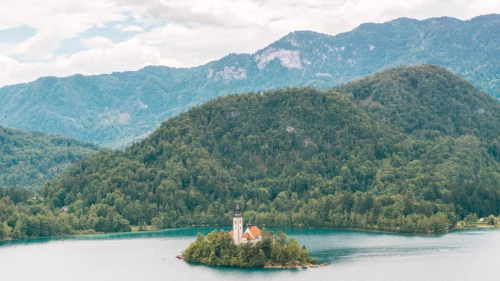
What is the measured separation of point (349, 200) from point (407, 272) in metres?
78.2

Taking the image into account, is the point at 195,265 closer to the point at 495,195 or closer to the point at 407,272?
the point at 407,272

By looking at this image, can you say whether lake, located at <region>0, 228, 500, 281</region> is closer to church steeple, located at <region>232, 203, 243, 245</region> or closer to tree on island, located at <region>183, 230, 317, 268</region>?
tree on island, located at <region>183, 230, 317, 268</region>

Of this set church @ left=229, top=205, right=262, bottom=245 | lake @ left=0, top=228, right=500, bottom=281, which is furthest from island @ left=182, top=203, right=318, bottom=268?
lake @ left=0, top=228, right=500, bottom=281

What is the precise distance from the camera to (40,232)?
183875 mm

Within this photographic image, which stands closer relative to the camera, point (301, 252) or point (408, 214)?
point (301, 252)

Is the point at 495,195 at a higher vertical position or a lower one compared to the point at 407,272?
higher

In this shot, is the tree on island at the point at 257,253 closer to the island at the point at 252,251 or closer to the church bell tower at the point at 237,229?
the island at the point at 252,251

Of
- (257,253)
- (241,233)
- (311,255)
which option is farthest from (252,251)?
(311,255)

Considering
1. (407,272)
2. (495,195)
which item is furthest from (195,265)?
(495,195)

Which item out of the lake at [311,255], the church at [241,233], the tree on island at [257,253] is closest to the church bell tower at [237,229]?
the church at [241,233]

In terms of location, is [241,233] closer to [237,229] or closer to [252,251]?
[237,229]

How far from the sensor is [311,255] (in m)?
134

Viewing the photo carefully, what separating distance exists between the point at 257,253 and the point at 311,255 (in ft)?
54.8

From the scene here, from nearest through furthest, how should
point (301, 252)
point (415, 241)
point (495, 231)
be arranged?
point (301, 252) → point (415, 241) → point (495, 231)
